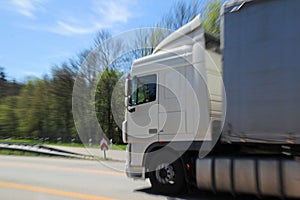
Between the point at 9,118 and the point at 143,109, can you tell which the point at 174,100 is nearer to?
the point at 143,109

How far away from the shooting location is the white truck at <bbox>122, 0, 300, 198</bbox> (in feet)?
19.1

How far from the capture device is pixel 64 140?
3291cm

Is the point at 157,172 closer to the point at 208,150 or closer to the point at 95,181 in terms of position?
the point at 208,150

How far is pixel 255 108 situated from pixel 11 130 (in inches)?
1547

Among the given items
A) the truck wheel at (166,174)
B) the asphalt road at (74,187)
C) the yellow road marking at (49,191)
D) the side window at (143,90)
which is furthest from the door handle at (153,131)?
the yellow road marking at (49,191)

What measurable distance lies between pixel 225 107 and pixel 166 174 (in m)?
2.06

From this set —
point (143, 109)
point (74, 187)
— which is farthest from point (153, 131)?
point (74, 187)

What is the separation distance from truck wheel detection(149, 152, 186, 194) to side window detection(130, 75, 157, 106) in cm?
123

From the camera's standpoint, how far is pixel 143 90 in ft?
26.2

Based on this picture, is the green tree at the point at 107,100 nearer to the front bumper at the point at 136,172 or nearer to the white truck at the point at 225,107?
the white truck at the point at 225,107

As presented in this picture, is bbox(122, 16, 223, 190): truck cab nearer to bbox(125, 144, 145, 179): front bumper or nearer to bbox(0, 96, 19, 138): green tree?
bbox(125, 144, 145, 179): front bumper

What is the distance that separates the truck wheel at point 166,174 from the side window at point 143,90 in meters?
1.23

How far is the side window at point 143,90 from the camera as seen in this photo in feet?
25.7

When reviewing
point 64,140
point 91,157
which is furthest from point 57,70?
point 91,157
